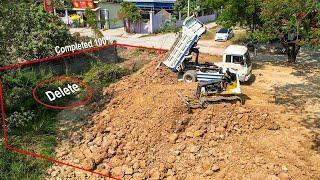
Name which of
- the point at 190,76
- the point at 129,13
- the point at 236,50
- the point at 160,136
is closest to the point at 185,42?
the point at 190,76

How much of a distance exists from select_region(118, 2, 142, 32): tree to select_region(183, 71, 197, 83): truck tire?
70.0 feet

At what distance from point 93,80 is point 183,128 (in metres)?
7.48

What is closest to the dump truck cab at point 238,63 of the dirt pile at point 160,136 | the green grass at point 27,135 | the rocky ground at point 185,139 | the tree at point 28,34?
the rocky ground at point 185,139

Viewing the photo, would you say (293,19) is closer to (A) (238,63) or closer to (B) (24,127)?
(A) (238,63)

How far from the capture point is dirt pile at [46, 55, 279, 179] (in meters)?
13.9

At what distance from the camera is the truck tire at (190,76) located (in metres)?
20.4

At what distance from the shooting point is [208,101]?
16766 mm

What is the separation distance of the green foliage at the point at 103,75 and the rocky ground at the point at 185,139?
94.9 inches

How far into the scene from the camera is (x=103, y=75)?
21.4 meters

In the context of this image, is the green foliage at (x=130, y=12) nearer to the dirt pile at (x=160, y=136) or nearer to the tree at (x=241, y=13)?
the tree at (x=241, y=13)

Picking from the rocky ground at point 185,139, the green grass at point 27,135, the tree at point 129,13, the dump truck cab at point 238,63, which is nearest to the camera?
the rocky ground at point 185,139

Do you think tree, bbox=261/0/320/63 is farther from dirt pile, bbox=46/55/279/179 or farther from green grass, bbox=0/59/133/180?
green grass, bbox=0/59/133/180

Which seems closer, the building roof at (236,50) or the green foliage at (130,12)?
the building roof at (236,50)

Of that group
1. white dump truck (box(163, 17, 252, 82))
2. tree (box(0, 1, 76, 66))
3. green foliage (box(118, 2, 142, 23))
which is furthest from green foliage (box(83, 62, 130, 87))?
green foliage (box(118, 2, 142, 23))
